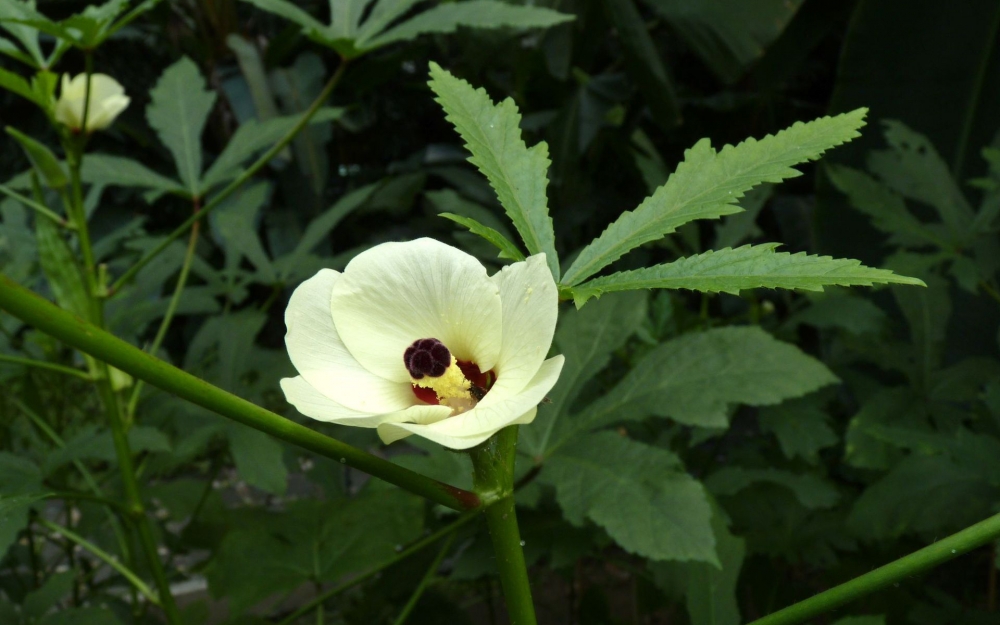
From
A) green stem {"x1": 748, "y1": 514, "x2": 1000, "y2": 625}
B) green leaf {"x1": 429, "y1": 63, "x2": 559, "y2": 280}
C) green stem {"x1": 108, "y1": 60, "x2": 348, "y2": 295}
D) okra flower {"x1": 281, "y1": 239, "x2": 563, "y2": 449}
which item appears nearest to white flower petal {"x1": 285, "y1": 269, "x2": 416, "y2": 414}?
okra flower {"x1": 281, "y1": 239, "x2": 563, "y2": 449}

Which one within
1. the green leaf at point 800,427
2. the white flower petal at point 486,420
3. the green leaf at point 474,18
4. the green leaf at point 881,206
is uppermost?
the green leaf at point 474,18

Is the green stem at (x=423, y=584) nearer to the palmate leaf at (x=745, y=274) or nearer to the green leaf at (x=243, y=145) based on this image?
the palmate leaf at (x=745, y=274)

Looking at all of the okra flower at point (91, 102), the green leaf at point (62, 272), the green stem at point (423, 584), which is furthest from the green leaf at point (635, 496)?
the okra flower at point (91, 102)

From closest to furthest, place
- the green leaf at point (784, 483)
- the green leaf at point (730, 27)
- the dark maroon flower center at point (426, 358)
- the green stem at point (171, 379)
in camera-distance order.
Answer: the green stem at point (171, 379)
the dark maroon flower center at point (426, 358)
the green leaf at point (784, 483)
the green leaf at point (730, 27)

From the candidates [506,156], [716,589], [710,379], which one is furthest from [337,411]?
[710,379]

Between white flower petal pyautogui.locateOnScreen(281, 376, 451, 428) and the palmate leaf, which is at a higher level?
the palmate leaf

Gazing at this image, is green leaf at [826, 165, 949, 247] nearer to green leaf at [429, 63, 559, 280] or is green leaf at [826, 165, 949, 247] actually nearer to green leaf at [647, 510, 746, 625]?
green leaf at [647, 510, 746, 625]
